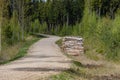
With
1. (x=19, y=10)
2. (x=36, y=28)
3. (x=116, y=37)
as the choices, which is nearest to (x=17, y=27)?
(x=19, y=10)

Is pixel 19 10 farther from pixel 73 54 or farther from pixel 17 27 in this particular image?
pixel 73 54

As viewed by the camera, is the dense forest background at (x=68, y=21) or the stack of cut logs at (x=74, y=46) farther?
the stack of cut logs at (x=74, y=46)

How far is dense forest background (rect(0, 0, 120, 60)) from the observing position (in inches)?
1152

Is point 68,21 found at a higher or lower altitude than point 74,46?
lower

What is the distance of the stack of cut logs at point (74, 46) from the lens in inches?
1224

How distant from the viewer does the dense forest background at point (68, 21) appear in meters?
29.2

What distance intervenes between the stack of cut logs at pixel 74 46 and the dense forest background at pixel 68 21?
3.67 ft

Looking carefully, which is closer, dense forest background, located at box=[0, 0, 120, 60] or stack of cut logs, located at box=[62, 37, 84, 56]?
dense forest background, located at box=[0, 0, 120, 60]

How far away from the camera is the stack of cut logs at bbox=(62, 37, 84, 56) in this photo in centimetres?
3109

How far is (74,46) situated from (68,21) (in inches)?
2809

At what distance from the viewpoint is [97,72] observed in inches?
739

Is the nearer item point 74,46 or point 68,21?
point 74,46

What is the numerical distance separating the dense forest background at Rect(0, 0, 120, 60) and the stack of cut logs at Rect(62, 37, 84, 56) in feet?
3.67

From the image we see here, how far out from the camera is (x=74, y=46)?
31500 mm
